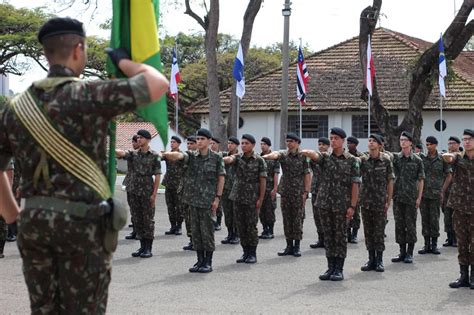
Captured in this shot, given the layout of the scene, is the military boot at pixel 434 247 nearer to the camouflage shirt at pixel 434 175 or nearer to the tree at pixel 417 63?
the camouflage shirt at pixel 434 175

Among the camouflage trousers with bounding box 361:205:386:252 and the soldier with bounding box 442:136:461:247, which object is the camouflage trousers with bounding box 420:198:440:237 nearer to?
the soldier with bounding box 442:136:461:247

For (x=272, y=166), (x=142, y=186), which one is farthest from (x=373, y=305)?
(x=272, y=166)

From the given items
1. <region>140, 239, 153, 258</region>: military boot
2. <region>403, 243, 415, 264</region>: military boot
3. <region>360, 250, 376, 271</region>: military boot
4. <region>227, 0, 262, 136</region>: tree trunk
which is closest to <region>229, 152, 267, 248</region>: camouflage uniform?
<region>140, 239, 153, 258</region>: military boot

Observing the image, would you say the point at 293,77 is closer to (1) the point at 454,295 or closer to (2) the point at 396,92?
(2) the point at 396,92

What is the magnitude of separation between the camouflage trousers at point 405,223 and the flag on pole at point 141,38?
7963mm

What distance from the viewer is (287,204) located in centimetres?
1247

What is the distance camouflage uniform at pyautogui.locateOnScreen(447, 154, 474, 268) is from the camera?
29.7ft

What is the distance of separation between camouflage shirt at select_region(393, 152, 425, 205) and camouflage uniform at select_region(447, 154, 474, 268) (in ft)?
7.57

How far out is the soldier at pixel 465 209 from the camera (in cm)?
907

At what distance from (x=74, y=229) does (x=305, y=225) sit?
509 inches

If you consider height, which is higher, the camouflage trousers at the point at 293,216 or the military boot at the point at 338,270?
the camouflage trousers at the point at 293,216

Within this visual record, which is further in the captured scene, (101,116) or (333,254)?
(333,254)

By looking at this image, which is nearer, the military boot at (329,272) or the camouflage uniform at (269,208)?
the military boot at (329,272)

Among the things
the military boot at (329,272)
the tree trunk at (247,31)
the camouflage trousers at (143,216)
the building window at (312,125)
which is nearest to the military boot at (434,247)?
the military boot at (329,272)
